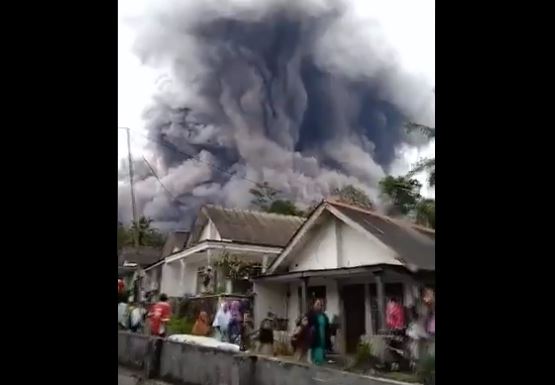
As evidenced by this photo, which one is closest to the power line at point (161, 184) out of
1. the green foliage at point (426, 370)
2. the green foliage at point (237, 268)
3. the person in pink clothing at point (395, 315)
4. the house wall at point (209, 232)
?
the house wall at point (209, 232)

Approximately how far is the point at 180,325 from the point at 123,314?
182 mm

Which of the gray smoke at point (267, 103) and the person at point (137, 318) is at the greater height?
the gray smoke at point (267, 103)

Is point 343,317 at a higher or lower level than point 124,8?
lower

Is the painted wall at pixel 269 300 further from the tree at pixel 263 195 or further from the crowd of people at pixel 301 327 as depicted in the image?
the tree at pixel 263 195

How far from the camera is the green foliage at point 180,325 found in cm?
215

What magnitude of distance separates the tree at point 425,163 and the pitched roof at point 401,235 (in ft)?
0.43

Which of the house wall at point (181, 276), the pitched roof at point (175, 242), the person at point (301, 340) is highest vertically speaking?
the pitched roof at point (175, 242)

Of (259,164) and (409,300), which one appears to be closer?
(409,300)

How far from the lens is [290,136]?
6.79ft

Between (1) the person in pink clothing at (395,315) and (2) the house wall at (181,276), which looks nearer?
(1) the person in pink clothing at (395,315)
